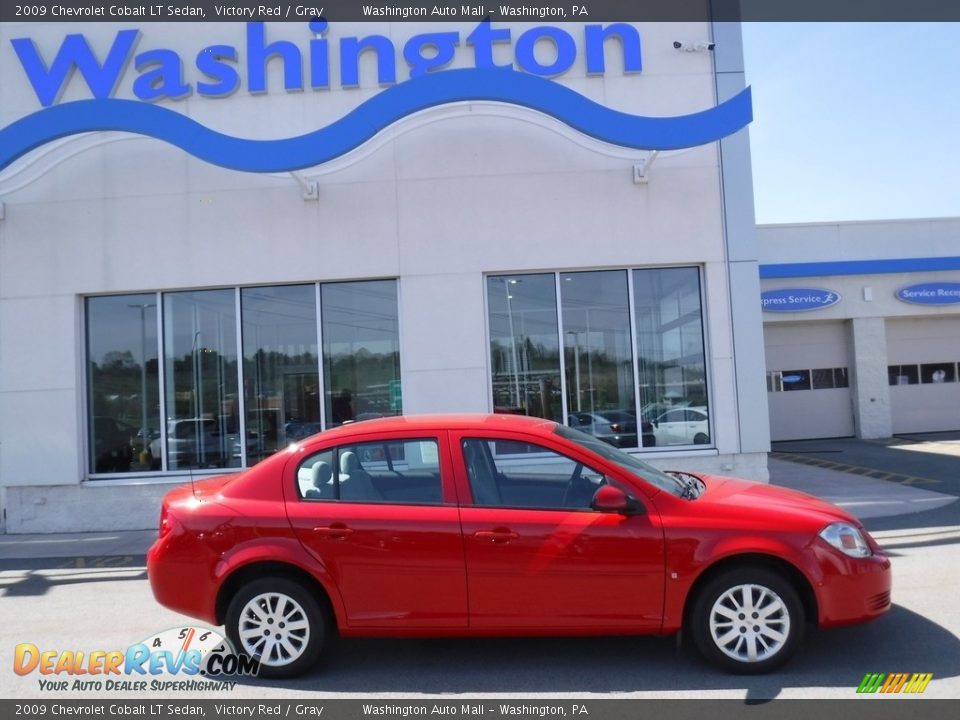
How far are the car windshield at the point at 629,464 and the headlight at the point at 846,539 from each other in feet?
2.91

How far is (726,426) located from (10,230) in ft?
32.8

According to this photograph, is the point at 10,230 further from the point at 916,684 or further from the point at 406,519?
the point at 916,684

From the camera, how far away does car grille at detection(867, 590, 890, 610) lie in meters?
4.54

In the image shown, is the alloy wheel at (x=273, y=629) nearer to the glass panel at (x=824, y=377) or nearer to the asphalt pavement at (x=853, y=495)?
the asphalt pavement at (x=853, y=495)

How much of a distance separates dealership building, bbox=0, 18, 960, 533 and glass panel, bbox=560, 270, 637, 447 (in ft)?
0.10

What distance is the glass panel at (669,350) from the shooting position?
10320 millimetres

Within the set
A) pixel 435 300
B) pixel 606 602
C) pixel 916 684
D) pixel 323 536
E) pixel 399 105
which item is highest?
pixel 399 105

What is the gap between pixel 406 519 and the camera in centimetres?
466

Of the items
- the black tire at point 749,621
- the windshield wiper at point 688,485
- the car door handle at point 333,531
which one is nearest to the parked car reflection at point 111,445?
the car door handle at point 333,531

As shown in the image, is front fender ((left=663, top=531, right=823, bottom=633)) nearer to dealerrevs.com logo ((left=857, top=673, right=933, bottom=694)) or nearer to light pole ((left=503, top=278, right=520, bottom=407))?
dealerrevs.com logo ((left=857, top=673, right=933, bottom=694))

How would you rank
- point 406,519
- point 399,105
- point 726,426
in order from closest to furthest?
point 406,519, point 399,105, point 726,426

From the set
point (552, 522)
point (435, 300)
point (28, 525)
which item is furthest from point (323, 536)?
point (28, 525)

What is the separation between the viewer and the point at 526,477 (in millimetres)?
4926
